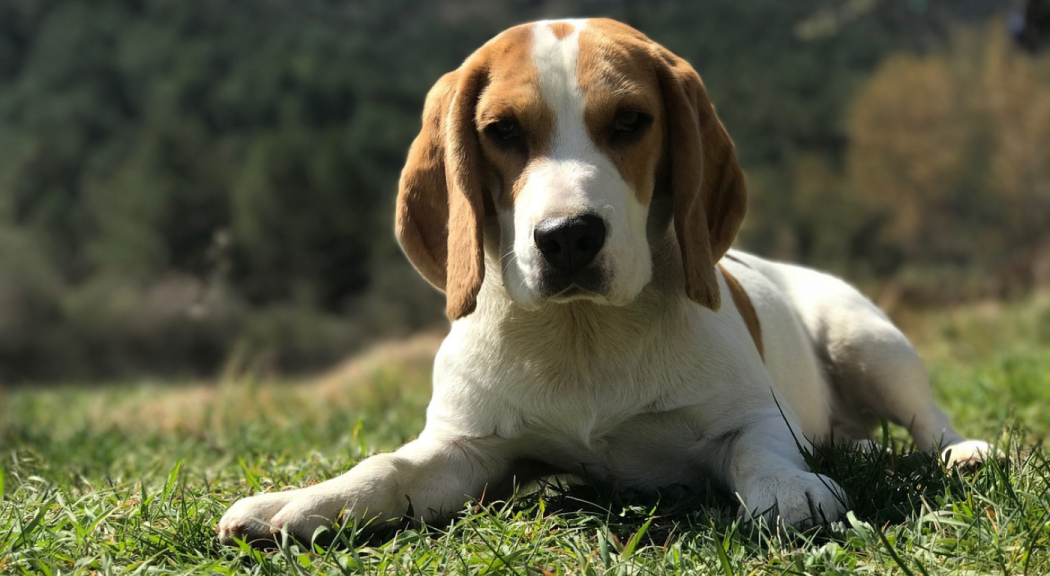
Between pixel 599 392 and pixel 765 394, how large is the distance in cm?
54

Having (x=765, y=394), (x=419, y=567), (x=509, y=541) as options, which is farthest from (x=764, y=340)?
(x=419, y=567)

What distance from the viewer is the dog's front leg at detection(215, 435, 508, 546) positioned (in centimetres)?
273

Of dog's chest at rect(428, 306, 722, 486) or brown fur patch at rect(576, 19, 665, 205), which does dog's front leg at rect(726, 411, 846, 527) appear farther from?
brown fur patch at rect(576, 19, 665, 205)

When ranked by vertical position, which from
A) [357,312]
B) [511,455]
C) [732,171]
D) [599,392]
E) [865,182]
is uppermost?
[732,171]

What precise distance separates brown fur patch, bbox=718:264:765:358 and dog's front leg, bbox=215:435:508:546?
1.06 m

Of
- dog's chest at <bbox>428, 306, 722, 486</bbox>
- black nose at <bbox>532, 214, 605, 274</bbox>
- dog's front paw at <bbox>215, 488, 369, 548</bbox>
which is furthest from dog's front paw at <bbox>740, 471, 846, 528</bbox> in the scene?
dog's front paw at <bbox>215, 488, 369, 548</bbox>

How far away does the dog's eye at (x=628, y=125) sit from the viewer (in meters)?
3.05

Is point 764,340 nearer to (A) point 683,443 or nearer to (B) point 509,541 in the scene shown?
(A) point 683,443

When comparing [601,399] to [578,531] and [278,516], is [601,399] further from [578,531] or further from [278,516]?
[278,516]

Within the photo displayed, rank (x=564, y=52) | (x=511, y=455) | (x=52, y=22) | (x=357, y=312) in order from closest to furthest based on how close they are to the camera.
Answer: (x=564, y=52), (x=511, y=455), (x=357, y=312), (x=52, y=22)

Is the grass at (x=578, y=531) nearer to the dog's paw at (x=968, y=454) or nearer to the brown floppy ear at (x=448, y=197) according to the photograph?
the dog's paw at (x=968, y=454)

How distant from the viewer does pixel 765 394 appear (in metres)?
3.25

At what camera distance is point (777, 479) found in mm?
2752

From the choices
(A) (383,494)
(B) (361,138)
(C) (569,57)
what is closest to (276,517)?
(A) (383,494)
